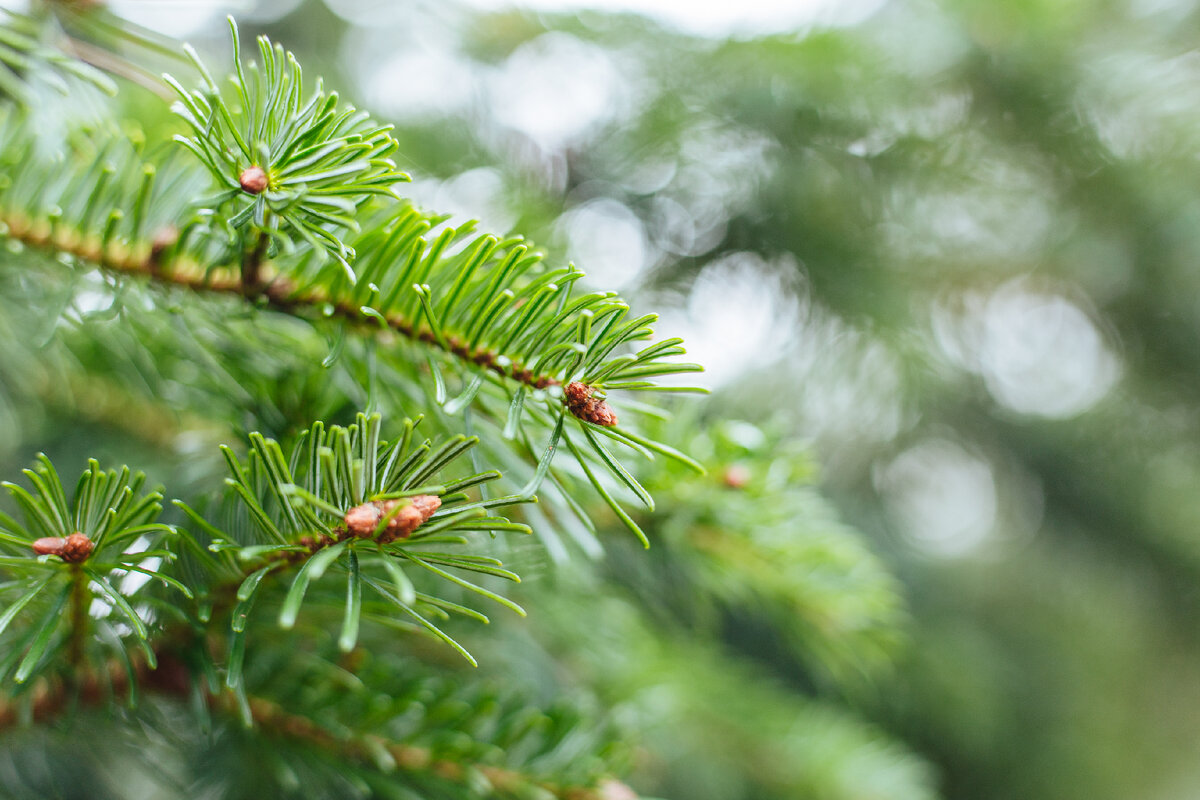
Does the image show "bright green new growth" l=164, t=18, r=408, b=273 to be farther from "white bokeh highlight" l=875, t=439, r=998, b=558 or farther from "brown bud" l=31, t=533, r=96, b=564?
"white bokeh highlight" l=875, t=439, r=998, b=558

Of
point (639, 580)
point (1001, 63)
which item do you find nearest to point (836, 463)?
point (1001, 63)

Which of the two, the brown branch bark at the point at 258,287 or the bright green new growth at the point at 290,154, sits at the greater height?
the bright green new growth at the point at 290,154

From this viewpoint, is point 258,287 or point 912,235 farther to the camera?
point 912,235

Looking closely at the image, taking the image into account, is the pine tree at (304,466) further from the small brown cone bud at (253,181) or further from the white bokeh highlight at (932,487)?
the white bokeh highlight at (932,487)

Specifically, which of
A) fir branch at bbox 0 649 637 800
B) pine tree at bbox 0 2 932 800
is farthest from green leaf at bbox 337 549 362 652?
fir branch at bbox 0 649 637 800

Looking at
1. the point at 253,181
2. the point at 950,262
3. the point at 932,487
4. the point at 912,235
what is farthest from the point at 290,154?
the point at 932,487

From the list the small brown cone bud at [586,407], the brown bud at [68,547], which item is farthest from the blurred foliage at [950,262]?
the brown bud at [68,547]

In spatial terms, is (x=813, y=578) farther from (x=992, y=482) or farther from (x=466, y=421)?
(x=992, y=482)

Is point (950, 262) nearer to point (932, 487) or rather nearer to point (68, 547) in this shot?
point (932, 487)
